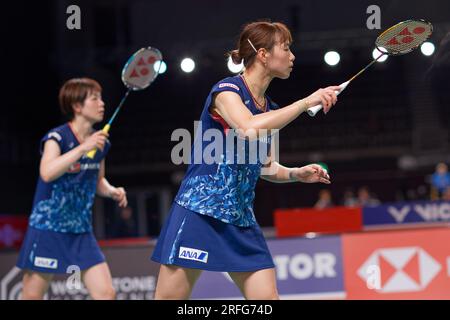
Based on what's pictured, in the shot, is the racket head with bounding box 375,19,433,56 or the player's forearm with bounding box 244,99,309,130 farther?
the racket head with bounding box 375,19,433,56

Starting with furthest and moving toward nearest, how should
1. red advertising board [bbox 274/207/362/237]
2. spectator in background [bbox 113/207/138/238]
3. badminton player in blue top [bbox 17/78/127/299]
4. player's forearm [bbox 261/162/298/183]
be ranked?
spectator in background [bbox 113/207/138/238]
red advertising board [bbox 274/207/362/237]
badminton player in blue top [bbox 17/78/127/299]
player's forearm [bbox 261/162/298/183]

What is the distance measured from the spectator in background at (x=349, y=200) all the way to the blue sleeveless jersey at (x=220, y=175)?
9.07 m

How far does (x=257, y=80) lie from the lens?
331 cm

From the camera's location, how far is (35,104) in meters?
13.5

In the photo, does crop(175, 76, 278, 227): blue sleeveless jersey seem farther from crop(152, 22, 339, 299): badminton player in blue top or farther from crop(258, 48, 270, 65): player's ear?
crop(258, 48, 270, 65): player's ear

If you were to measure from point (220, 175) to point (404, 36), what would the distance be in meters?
1.05

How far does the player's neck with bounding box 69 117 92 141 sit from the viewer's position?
4582 millimetres

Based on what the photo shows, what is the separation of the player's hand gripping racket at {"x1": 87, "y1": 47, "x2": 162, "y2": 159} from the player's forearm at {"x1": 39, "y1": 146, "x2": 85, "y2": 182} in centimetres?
29

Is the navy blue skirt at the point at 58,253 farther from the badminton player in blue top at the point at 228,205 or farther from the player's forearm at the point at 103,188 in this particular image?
the badminton player in blue top at the point at 228,205

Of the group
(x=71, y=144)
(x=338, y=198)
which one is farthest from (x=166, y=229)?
(x=338, y=198)

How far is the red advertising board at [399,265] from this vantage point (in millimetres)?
5961

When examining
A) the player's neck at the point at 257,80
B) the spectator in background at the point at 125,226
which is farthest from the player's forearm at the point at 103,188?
the spectator in background at the point at 125,226

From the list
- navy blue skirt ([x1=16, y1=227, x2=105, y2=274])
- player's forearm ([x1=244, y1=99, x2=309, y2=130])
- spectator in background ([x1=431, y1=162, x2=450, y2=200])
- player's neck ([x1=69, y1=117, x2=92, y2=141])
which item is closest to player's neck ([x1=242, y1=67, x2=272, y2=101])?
player's forearm ([x1=244, y1=99, x2=309, y2=130])
